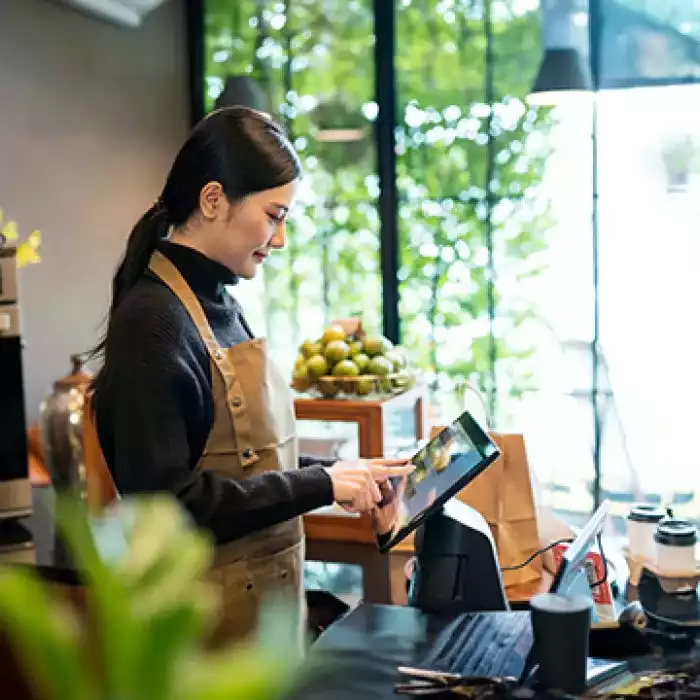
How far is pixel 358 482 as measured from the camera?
1.58m

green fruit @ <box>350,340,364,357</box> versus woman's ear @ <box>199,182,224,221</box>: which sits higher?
woman's ear @ <box>199,182,224,221</box>

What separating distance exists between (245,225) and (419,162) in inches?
83.6

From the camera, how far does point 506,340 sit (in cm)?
359

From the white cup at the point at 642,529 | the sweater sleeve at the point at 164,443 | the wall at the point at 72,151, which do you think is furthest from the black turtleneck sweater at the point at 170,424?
the wall at the point at 72,151

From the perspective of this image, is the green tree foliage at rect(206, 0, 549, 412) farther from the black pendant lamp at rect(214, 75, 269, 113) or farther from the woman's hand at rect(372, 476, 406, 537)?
the woman's hand at rect(372, 476, 406, 537)

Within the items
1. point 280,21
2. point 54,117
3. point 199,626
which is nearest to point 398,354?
point 54,117

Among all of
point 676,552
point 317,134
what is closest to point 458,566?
point 676,552

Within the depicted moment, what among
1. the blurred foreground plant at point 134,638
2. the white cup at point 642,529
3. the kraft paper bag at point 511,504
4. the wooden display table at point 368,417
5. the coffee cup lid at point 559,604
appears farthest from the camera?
the wooden display table at point 368,417

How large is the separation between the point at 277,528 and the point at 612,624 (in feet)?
1.84

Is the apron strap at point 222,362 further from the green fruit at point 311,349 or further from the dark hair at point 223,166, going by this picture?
the green fruit at point 311,349

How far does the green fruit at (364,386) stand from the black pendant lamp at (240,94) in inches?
57.5

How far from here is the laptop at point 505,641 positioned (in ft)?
4.05

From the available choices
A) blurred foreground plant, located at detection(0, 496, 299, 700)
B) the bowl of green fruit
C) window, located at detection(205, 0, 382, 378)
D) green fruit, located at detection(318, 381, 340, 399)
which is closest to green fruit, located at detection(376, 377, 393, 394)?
the bowl of green fruit

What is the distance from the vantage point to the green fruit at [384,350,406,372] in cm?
249
